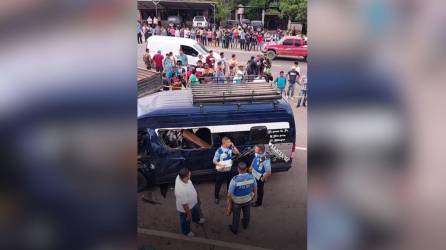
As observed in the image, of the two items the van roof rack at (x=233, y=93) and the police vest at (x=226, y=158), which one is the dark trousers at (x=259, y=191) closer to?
the police vest at (x=226, y=158)

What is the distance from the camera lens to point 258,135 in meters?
6.38

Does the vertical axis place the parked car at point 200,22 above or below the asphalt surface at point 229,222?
above

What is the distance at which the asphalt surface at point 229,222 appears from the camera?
16.8 ft

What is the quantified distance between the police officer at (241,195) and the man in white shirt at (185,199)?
46 centimetres

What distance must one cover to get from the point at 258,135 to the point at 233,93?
0.73 m

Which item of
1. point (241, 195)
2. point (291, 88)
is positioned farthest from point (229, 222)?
point (291, 88)

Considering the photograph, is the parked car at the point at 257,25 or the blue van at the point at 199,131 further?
the parked car at the point at 257,25

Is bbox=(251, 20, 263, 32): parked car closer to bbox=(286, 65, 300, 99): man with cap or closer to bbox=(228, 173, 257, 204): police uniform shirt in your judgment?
bbox=(286, 65, 300, 99): man with cap

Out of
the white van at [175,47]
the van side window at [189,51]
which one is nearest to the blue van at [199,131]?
the white van at [175,47]

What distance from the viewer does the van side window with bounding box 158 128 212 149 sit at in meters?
6.27

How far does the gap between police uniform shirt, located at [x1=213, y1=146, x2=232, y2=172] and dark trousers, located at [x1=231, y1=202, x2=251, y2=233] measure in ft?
2.70

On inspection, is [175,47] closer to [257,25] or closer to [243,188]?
[257,25]
